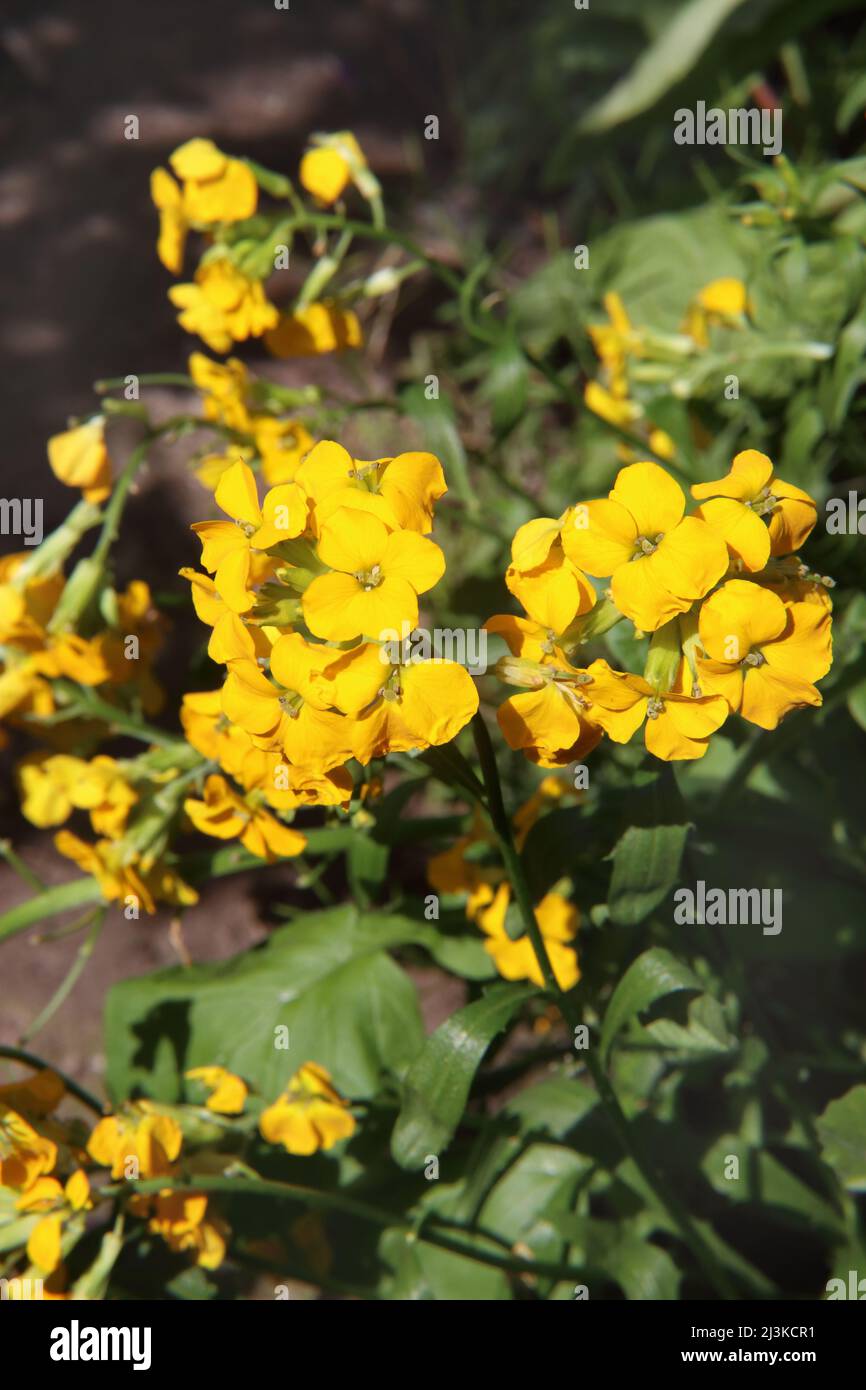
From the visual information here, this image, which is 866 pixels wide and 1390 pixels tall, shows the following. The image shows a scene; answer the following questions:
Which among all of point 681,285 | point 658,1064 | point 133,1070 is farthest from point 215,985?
point 681,285

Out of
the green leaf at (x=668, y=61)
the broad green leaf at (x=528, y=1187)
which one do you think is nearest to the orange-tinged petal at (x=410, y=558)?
the broad green leaf at (x=528, y=1187)

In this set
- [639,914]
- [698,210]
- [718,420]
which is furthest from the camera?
[698,210]

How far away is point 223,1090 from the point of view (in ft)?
5.35

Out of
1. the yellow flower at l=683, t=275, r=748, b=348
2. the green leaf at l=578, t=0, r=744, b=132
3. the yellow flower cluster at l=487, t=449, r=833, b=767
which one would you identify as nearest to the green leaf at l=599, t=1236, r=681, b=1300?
the yellow flower cluster at l=487, t=449, r=833, b=767

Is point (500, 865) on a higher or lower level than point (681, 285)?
lower

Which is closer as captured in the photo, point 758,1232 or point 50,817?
point 50,817

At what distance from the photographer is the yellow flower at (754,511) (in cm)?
112

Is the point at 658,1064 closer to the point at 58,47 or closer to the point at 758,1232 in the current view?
the point at 758,1232

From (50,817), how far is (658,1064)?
1.03m

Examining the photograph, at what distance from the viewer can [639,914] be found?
1.39 m

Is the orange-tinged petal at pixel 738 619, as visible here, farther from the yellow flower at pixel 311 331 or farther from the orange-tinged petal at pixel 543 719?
the yellow flower at pixel 311 331

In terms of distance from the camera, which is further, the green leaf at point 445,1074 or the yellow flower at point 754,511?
the green leaf at point 445,1074

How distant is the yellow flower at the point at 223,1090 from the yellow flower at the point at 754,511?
1035 mm

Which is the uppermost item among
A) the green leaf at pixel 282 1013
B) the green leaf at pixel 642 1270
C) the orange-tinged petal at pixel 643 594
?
the orange-tinged petal at pixel 643 594
